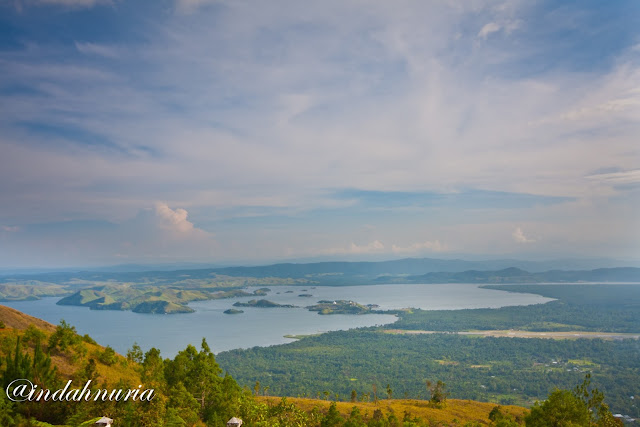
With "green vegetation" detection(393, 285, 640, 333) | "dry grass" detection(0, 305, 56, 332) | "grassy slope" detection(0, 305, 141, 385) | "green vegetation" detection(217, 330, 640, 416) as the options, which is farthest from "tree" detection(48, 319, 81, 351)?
"green vegetation" detection(393, 285, 640, 333)

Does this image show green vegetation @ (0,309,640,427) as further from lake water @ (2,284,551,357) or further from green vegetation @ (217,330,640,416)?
lake water @ (2,284,551,357)

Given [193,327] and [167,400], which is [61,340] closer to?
[167,400]

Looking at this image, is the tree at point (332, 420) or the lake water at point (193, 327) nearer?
the tree at point (332, 420)

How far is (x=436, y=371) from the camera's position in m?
103

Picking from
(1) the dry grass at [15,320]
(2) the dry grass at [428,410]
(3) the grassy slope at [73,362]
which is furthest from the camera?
(2) the dry grass at [428,410]

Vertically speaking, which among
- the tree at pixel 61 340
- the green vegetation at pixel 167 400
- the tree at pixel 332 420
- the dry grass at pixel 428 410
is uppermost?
the tree at pixel 61 340

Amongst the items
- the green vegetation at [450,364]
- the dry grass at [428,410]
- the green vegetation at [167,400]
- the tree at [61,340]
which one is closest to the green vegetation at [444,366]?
the green vegetation at [450,364]

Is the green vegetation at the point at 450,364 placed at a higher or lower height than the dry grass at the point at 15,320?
lower

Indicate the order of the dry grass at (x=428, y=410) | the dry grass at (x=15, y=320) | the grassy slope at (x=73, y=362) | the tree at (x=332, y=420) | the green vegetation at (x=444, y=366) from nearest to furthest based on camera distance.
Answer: the grassy slope at (x=73, y=362)
the dry grass at (x=15, y=320)
the tree at (x=332, y=420)
the dry grass at (x=428, y=410)
the green vegetation at (x=444, y=366)

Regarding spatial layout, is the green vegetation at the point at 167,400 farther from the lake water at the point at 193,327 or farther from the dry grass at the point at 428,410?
the lake water at the point at 193,327

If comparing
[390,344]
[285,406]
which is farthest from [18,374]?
[390,344]

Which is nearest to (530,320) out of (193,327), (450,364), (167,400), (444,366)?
(450,364)

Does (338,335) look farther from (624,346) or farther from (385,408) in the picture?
(385,408)

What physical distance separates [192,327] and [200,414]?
13991 cm
